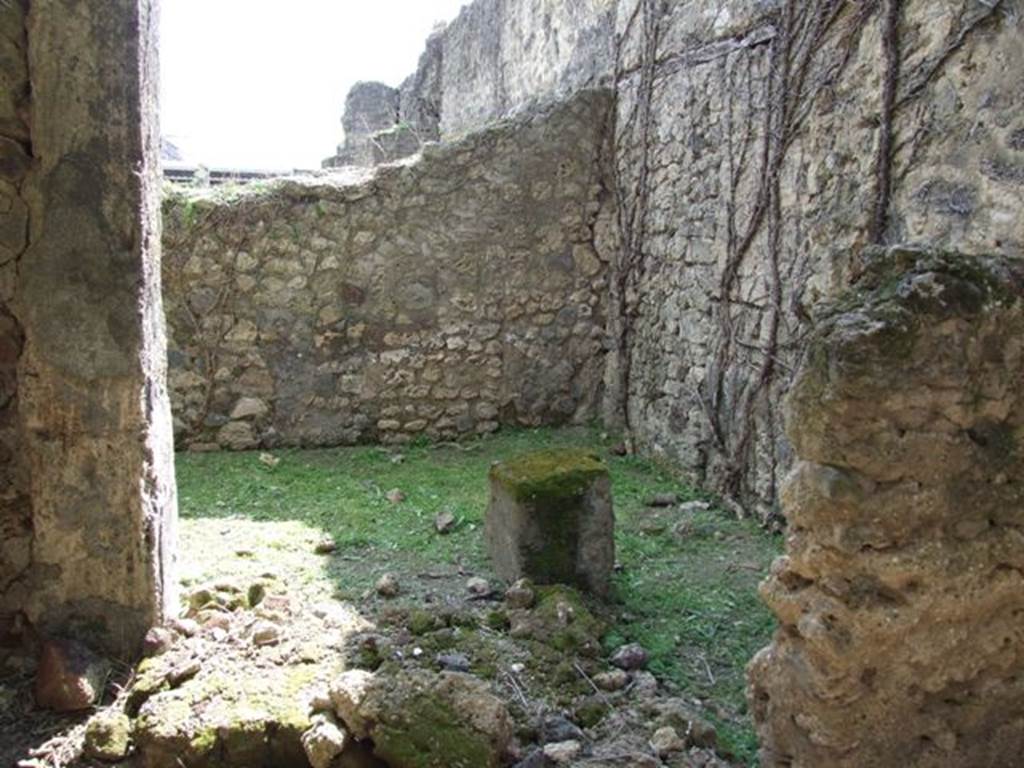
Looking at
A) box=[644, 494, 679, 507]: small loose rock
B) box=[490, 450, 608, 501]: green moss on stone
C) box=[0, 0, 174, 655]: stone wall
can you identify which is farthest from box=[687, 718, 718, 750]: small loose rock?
box=[644, 494, 679, 507]: small loose rock

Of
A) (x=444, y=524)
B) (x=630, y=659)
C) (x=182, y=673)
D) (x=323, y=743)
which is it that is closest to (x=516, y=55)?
(x=444, y=524)

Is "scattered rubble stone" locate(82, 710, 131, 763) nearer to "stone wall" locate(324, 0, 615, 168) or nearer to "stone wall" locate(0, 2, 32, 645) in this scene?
"stone wall" locate(0, 2, 32, 645)

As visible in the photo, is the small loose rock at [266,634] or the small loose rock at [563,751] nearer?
the small loose rock at [563,751]

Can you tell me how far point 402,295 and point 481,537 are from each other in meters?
2.56

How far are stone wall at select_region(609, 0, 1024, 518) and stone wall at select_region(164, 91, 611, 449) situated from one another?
423 mm

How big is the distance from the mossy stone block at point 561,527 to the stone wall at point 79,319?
1549 millimetres

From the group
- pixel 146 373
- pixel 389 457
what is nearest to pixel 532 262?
pixel 389 457

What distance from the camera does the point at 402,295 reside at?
6773 mm

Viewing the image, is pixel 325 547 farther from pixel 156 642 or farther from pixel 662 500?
pixel 662 500

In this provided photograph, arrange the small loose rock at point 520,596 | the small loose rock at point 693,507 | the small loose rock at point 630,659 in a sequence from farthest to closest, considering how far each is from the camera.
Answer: the small loose rock at point 693,507, the small loose rock at point 520,596, the small loose rock at point 630,659

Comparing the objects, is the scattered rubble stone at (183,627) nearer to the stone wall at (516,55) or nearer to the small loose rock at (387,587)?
the small loose rock at (387,587)

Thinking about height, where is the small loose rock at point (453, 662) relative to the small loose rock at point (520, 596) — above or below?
below

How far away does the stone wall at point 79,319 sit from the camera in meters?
2.82

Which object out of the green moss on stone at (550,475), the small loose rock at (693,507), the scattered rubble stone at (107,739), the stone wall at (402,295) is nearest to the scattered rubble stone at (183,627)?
the scattered rubble stone at (107,739)
